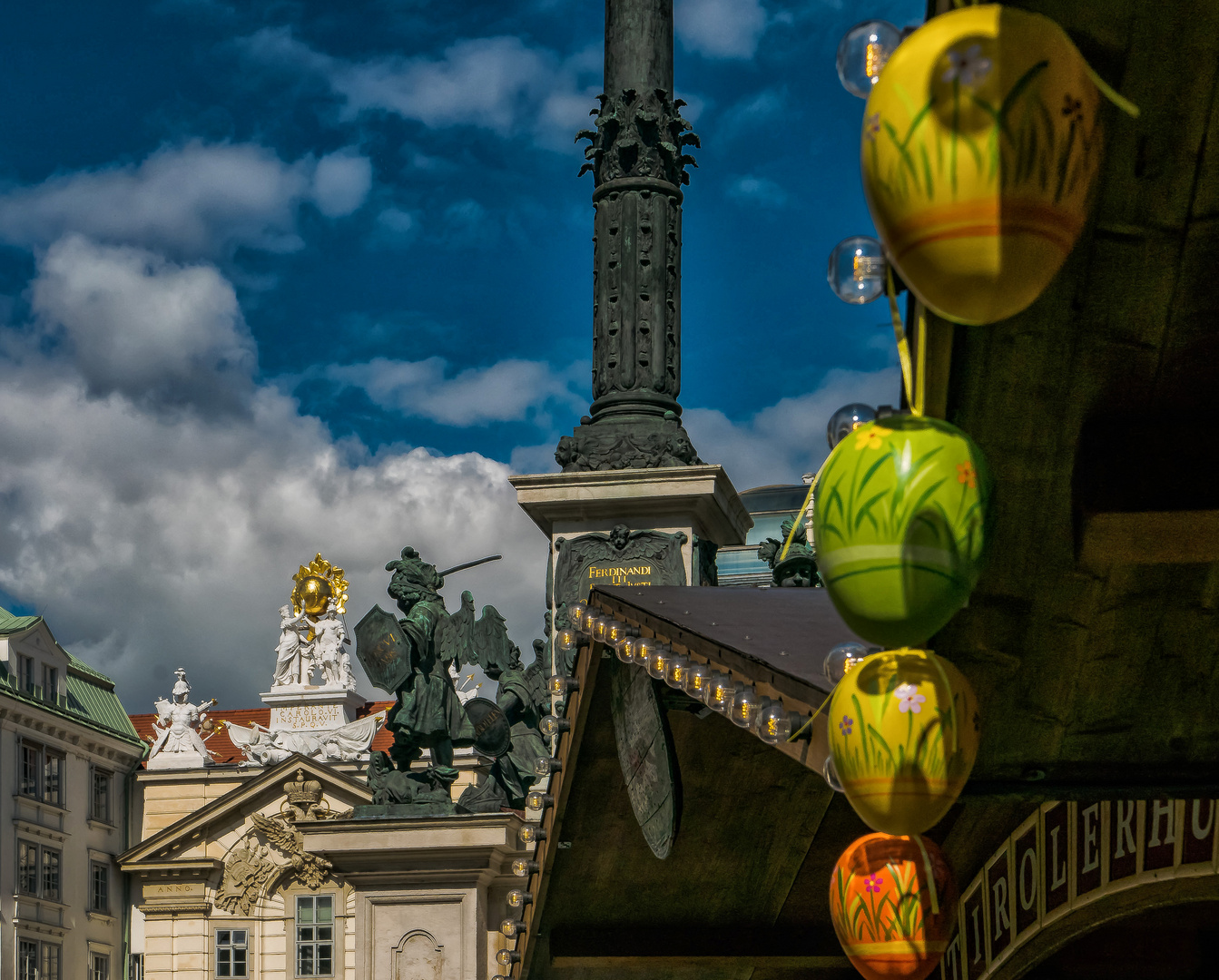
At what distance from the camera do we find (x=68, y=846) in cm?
5281

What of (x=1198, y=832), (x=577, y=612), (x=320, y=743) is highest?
(x=320, y=743)

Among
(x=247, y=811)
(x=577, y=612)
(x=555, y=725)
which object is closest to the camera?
(x=577, y=612)

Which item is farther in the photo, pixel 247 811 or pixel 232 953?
pixel 232 953

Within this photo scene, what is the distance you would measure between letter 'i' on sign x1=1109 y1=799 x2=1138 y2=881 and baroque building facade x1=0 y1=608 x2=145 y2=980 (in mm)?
47083

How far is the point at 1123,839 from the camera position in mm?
6816

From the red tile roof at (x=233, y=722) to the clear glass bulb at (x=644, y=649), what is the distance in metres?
45.1

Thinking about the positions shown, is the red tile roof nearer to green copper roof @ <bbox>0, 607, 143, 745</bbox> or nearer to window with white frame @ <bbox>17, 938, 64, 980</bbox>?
green copper roof @ <bbox>0, 607, 143, 745</bbox>

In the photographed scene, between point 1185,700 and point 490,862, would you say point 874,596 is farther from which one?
point 490,862

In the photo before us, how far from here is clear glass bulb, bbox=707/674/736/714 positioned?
638 cm

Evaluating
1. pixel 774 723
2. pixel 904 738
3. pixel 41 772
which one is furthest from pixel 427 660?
pixel 41 772

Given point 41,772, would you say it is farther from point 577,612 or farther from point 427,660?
point 577,612

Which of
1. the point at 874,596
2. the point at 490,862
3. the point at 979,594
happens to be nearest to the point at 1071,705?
the point at 979,594

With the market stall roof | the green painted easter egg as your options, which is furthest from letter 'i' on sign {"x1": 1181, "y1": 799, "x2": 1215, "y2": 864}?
the green painted easter egg

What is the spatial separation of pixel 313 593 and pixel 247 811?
20.5 ft
